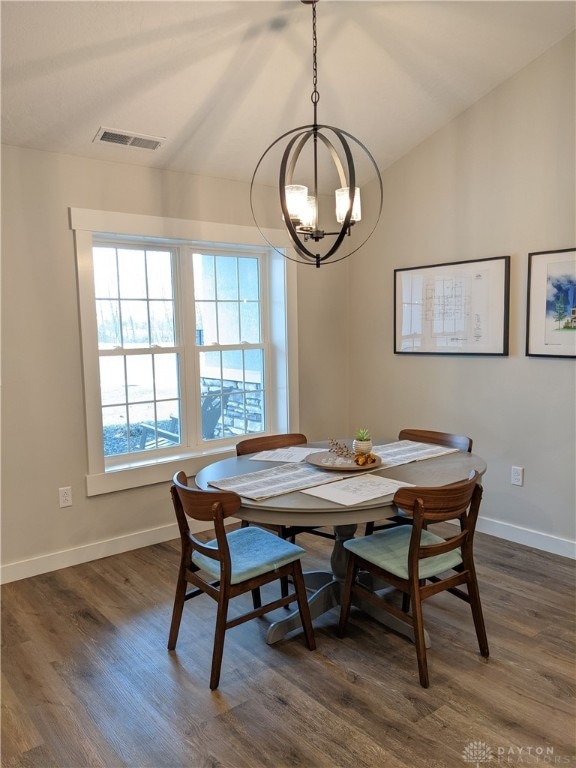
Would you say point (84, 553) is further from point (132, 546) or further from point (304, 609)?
point (304, 609)

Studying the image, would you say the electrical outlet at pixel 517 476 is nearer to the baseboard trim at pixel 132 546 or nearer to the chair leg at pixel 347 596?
the baseboard trim at pixel 132 546

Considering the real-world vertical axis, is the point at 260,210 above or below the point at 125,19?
below

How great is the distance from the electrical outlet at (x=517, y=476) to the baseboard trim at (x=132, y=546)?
→ 0.28 metres

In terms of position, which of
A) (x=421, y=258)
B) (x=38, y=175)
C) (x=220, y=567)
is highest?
(x=38, y=175)

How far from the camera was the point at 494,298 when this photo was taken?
3480 mm

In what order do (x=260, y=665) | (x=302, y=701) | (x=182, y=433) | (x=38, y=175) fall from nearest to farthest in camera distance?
(x=302, y=701)
(x=260, y=665)
(x=38, y=175)
(x=182, y=433)

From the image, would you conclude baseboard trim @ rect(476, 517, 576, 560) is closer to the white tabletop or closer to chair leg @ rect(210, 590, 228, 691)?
the white tabletop

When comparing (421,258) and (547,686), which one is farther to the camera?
(421,258)

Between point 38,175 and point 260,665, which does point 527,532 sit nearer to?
point 260,665

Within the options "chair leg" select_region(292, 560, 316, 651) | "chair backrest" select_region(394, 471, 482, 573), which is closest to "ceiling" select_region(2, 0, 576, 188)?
"chair backrest" select_region(394, 471, 482, 573)

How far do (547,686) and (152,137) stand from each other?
10.7ft

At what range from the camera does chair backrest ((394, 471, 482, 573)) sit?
2.01 metres

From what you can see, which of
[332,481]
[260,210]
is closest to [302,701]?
[332,481]

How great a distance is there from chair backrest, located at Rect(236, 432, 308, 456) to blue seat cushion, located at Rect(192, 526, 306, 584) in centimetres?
55
